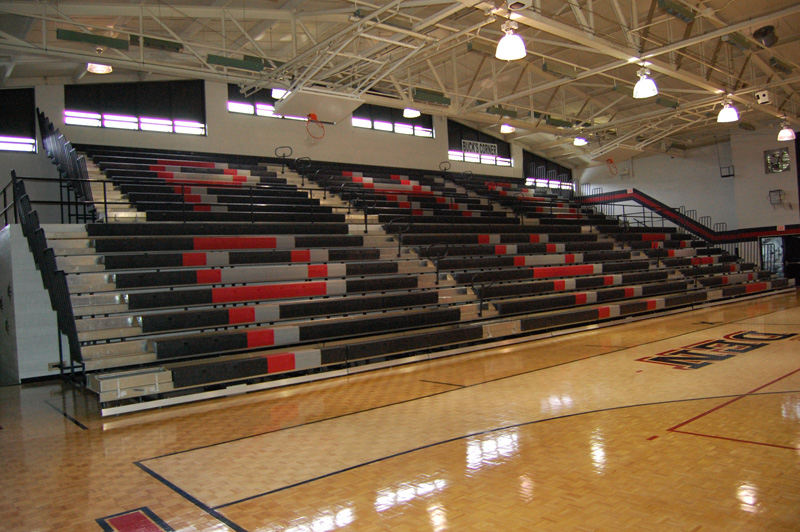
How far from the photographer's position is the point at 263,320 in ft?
22.3

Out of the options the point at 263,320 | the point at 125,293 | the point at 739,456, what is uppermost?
the point at 125,293

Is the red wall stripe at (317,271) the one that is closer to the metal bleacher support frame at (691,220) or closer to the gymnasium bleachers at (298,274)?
the gymnasium bleachers at (298,274)

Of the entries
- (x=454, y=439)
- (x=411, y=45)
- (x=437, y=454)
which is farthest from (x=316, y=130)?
(x=437, y=454)

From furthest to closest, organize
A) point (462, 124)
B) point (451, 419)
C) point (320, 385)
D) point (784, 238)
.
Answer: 1. point (462, 124)
2. point (784, 238)
3. point (320, 385)
4. point (451, 419)

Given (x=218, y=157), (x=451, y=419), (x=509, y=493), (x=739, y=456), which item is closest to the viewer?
(x=509, y=493)

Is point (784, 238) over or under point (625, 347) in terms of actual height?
over

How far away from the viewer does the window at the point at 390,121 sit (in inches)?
616

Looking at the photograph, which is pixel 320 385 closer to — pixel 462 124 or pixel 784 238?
pixel 462 124

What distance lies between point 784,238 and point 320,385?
16.2 m

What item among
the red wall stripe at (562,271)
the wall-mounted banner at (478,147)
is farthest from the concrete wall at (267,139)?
the red wall stripe at (562,271)

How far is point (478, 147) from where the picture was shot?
1864 cm

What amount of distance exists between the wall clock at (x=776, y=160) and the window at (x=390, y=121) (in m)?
9.76

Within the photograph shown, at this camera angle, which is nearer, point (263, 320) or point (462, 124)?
point (263, 320)

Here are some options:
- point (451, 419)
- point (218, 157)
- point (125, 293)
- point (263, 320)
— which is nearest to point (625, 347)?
point (451, 419)
